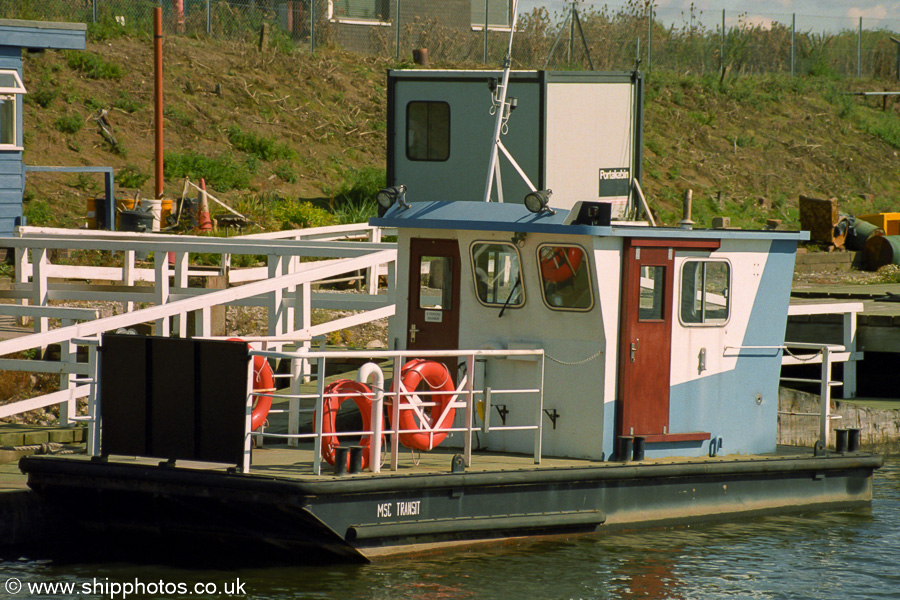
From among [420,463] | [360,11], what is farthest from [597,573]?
[360,11]

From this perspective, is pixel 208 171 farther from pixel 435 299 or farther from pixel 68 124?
pixel 435 299

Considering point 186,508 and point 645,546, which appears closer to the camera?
point 186,508

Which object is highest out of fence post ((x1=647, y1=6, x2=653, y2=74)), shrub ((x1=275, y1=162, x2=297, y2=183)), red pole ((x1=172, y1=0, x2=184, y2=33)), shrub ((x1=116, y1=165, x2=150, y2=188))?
fence post ((x1=647, y1=6, x2=653, y2=74))

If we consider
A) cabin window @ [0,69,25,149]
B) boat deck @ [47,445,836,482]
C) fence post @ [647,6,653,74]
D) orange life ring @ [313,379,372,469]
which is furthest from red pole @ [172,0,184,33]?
orange life ring @ [313,379,372,469]

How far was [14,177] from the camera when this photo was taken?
17.2m

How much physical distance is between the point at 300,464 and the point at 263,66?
72.1 ft

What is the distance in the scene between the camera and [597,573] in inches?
357

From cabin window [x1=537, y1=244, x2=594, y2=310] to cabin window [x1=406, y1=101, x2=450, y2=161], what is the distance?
8.71 meters

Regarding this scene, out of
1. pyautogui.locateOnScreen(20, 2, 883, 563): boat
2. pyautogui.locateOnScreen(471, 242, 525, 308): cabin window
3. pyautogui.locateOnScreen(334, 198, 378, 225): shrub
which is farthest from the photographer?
pyautogui.locateOnScreen(334, 198, 378, 225): shrub

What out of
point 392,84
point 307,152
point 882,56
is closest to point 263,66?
point 307,152

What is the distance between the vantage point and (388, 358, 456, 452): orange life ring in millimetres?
9250

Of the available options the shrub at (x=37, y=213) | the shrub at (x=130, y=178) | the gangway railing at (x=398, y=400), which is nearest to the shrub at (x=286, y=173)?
the shrub at (x=130, y=178)

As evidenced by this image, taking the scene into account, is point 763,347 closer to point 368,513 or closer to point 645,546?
point 645,546

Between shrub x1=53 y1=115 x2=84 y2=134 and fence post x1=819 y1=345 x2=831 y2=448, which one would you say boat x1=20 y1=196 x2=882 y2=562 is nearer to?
fence post x1=819 y1=345 x2=831 y2=448
